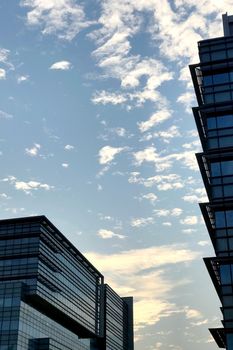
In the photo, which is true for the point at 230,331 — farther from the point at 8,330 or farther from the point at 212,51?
the point at 8,330

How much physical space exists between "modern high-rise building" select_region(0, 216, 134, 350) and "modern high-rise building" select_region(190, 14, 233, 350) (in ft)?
135

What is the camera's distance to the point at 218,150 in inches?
2044

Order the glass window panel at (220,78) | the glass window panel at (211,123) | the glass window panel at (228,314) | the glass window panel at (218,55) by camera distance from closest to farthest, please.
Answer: the glass window panel at (228,314) → the glass window panel at (211,123) → the glass window panel at (220,78) → the glass window panel at (218,55)

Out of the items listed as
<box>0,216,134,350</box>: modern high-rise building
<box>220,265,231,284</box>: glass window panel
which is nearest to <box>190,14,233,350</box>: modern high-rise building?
<box>220,265,231,284</box>: glass window panel

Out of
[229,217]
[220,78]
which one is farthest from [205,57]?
[229,217]

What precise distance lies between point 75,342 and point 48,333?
19.6 meters

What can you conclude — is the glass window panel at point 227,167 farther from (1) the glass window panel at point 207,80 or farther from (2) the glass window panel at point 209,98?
(1) the glass window panel at point 207,80

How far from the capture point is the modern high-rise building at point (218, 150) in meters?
47.0

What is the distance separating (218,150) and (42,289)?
53.5 meters

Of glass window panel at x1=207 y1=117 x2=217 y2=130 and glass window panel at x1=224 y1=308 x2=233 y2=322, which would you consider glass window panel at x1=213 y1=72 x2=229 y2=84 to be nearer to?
glass window panel at x1=207 y1=117 x2=217 y2=130

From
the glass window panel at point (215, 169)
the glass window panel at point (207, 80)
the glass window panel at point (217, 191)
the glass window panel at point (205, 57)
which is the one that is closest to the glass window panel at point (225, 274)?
the glass window panel at point (217, 191)

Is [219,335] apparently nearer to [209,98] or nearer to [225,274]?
[225,274]

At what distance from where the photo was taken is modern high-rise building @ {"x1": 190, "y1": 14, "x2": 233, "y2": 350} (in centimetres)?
4697

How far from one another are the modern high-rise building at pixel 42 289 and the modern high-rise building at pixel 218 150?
41.0 meters
